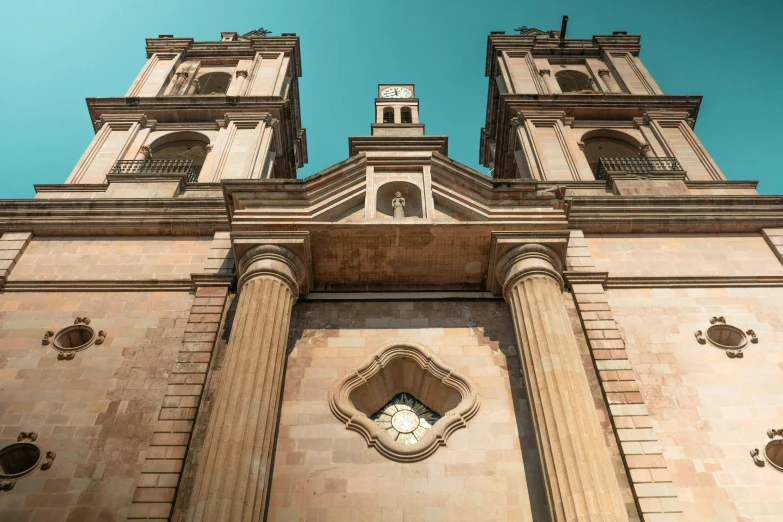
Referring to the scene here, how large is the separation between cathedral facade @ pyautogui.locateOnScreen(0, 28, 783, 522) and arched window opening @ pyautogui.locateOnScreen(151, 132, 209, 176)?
13.7 ft

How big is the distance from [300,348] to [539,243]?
5.71 meters

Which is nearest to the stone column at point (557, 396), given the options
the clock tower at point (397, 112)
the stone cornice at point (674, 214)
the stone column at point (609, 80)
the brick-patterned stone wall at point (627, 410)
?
the brick-patterned stone wall at point (627, 410)

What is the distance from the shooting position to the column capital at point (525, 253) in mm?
13961

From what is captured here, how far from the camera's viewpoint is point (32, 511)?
36.3 ft

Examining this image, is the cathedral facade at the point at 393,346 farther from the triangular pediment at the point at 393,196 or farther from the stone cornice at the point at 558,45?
the stone cornice at the point at 558,45

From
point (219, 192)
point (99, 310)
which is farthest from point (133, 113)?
point (99, 310)

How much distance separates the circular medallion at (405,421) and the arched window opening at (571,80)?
21562mm

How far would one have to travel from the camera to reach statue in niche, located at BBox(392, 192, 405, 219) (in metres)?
15.2

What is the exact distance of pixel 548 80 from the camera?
28.5 metres

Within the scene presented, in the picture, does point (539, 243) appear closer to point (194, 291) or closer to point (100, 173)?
point (194, 291)

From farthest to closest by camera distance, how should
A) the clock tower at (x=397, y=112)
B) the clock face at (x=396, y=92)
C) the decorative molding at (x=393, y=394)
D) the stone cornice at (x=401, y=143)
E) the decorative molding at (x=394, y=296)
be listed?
1. the clock face at (x=396, y=92)
2. the clock tower at (x=397, y=112)
3. the stone cornice at (x=401, y=143)
4. the decorative molding at (x=394, y=296)
5. the decorative molding at (x=393, y=394)

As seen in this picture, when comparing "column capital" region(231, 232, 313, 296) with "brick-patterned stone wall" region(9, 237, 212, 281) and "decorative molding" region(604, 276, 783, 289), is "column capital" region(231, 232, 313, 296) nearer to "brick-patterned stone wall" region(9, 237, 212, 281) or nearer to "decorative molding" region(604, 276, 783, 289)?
"brick-patterned stone wall" region(9, 237, 212, 281)

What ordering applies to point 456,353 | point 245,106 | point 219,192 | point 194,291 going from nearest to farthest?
point 456,353, point 194,291, point 219,192, point 245,106

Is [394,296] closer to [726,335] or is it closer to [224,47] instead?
[726,335]
